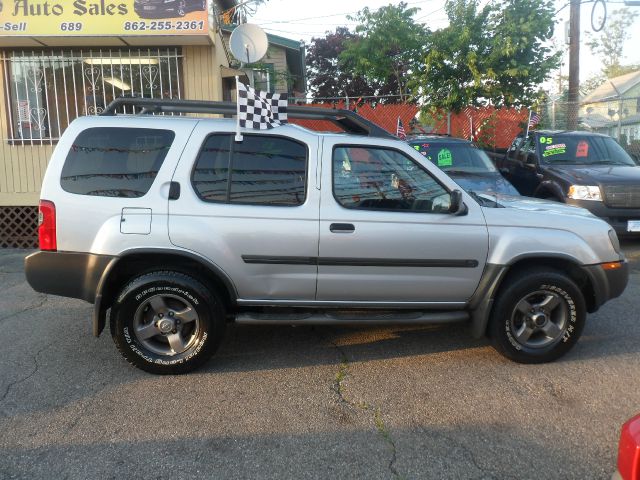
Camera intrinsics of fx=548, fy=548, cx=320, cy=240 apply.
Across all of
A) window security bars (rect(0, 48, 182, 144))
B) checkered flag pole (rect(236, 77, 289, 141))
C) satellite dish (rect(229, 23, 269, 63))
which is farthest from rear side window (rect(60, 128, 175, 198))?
window security bars (rect(0, 48, 182, 144))

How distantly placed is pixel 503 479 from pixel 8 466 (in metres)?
2.68

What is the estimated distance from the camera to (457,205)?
410 centimetres

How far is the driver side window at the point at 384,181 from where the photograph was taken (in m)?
4.18

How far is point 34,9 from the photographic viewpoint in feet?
27.4

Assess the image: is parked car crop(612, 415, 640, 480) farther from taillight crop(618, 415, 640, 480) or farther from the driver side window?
the driver side window

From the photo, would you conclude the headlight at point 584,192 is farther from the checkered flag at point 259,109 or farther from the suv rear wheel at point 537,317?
the checkered flag at point 259,109

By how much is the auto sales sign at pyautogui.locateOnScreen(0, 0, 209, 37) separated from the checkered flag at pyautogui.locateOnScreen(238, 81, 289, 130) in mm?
5044

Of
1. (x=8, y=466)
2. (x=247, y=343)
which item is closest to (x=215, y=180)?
(x=247, y=343)

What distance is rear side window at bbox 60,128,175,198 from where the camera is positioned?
13.3 feet

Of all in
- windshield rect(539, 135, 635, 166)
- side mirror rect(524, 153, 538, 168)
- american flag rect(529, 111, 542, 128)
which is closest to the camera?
windshield rect(539, 135, 635, 166)

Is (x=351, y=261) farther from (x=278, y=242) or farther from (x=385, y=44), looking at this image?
(x=385, y=44)

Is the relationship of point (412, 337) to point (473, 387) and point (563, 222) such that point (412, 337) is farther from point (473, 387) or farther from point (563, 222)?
point (563, 222)

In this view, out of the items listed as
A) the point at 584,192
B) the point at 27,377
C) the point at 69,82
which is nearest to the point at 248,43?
the point at 69,82

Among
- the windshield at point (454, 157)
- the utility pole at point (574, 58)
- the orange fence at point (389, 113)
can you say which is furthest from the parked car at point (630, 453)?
the utility pole at point (574, 58)
